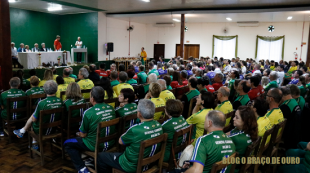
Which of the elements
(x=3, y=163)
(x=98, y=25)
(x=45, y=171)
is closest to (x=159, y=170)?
(x=45, y=171)

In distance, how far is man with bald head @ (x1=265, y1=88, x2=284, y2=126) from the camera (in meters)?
3.17

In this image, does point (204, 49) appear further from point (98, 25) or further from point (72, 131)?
point (72, 131)

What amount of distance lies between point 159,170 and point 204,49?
53.6ft

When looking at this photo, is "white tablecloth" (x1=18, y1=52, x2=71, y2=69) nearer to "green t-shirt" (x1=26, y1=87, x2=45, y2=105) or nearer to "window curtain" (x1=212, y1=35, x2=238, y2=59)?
"green t-shirt" (x1=26, y1=87, x2=45, y2=105)

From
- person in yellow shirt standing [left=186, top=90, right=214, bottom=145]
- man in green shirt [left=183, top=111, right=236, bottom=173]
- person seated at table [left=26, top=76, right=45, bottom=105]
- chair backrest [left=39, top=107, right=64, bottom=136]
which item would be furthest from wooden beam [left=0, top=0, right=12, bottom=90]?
man in green shirt [left=183, top=111, right=236, bottom=173]

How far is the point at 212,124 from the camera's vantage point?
224 centimetres

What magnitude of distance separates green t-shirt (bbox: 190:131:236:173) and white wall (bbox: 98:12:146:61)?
42.9 feet

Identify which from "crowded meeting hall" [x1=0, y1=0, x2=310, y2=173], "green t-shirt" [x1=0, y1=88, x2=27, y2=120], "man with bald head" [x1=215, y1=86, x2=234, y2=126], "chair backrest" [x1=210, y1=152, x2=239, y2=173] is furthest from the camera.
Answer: "green t-shirt" [x1=0, y1=88, x2=27, y2=120]

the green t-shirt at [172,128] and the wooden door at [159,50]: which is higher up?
the wooden door at [159,50]

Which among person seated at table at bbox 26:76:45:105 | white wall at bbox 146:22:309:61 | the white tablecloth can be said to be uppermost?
white wall at bbox 146:22:309:61

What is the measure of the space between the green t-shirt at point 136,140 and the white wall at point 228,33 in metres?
16.2

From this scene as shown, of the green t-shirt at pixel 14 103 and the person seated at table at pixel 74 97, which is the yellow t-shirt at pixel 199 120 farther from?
the green t-shirt at pixel 14 103

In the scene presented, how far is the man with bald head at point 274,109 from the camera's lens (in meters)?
3.17

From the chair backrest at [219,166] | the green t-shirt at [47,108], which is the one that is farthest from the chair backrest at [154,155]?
the green t-shirt at [47,108]
